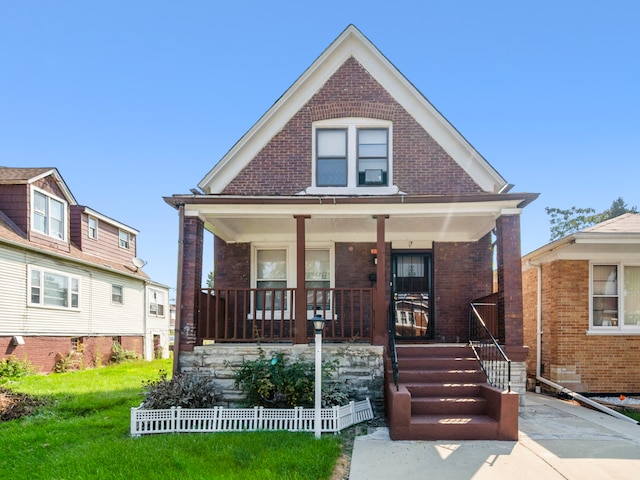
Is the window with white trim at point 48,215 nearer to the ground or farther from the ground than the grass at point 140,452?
farther from the ground

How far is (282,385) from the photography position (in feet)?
23.0

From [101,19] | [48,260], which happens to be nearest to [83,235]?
[48,260]

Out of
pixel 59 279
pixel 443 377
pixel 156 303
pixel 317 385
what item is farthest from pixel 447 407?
pixel 156 303

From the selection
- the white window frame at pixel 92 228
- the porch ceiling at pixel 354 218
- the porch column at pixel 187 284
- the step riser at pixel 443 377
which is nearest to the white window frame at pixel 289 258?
the porch ceiling at pixel 354 218

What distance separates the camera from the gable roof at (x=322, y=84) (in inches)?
380

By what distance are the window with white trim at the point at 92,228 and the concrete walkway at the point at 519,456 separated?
1576 centimetres

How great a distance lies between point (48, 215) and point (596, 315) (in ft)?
55.2

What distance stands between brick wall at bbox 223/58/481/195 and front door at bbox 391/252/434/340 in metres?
1.80

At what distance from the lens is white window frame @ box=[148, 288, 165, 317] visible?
22031 mm

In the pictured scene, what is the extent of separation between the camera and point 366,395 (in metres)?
7.66

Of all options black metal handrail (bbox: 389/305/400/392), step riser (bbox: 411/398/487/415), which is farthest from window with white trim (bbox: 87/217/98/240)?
step riser (bbox: 411/398/487/415)

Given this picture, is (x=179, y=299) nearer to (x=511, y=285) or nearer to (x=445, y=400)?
(x=445, y=400)

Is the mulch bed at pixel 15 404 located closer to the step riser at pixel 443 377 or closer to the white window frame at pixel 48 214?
the step riser at pixel 443 377

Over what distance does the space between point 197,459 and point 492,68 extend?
13.0m
